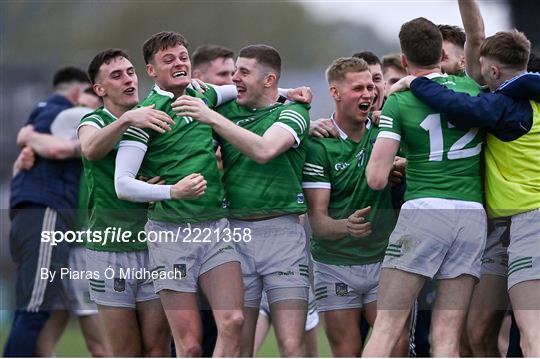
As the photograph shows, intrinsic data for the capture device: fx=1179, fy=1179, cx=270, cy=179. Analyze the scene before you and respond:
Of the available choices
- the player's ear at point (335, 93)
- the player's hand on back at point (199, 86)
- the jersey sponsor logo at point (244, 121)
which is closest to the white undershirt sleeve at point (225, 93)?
the player's hand on back at point (199, 86)

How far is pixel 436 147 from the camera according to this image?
20.3 ft

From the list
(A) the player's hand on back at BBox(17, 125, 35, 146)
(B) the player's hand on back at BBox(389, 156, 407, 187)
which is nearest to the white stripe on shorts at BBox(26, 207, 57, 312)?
(A) the player's hand on back at BBox(17, 125, 35, 146)

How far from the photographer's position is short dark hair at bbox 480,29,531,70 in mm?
6219

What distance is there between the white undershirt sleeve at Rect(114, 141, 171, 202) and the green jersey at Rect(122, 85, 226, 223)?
0.05 meters

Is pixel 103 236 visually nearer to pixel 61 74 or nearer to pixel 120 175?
pixel 120 175

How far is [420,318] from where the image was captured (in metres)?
7.61

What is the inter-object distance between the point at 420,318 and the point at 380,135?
191 centimetres

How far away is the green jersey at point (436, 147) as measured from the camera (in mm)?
6152

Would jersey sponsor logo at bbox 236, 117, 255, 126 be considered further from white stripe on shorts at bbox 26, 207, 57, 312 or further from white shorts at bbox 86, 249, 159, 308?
white stripe on shorts at bbox 26, 207, 57, 312

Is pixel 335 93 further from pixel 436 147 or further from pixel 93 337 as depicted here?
pixel 93 337

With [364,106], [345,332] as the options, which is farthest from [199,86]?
[345,332]

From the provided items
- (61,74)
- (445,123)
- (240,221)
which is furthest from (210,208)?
(61,74)

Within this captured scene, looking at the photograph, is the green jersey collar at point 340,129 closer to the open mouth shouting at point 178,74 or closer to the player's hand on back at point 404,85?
the player's hand on back at point 404,85

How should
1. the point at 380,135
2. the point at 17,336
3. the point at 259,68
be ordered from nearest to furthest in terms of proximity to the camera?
the point at 380,135 < the point at 259,68 < the point at 17,336
